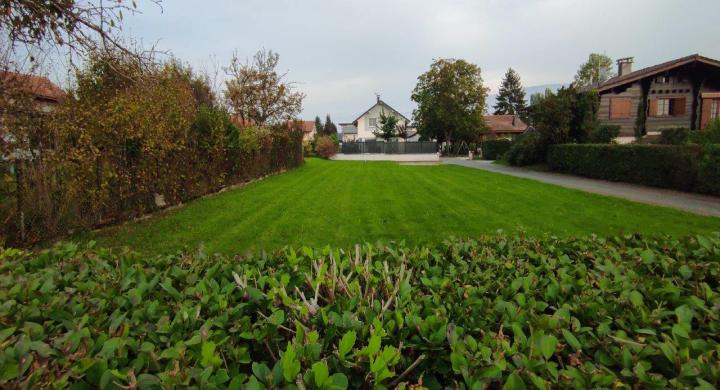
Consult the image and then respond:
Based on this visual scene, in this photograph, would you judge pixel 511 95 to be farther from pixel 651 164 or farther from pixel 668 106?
pixel 651 164

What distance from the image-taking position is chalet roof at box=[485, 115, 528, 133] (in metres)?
54.9

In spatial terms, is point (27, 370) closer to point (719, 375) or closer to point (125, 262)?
point (125, 262)

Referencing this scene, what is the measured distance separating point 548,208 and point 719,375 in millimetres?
9445

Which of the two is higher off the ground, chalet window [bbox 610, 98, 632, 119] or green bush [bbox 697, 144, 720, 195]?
chalet window [bbox 610, 98, 632, 119]

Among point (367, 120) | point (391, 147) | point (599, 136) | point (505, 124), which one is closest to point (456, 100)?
point (391, 147)

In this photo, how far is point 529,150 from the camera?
23172 millimetres

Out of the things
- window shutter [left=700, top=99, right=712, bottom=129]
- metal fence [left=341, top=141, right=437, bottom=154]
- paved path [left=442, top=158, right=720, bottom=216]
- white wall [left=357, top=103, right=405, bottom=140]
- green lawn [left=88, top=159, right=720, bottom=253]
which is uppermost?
white wall [left=357, top=103, right=405, bottom=140]

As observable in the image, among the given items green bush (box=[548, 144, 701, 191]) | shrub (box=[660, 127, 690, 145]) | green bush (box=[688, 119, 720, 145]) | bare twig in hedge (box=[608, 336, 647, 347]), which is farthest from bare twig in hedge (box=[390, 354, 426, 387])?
shrub (box=[660, 127, 690, 145])

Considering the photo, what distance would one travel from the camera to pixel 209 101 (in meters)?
21.6

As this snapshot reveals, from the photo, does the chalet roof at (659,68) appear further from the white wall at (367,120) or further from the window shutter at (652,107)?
the white wall at (367,120)

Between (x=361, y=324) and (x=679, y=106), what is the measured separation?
31.0 meters

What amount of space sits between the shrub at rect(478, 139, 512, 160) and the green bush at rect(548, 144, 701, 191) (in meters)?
13.5

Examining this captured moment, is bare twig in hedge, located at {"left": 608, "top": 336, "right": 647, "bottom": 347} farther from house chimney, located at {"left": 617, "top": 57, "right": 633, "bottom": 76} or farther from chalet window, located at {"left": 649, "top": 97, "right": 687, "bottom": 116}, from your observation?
house chimney, located at {"left": 617, "top": 57, "right": 633, "bottom": 76}

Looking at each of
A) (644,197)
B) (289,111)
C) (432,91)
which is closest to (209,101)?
(289,111)
